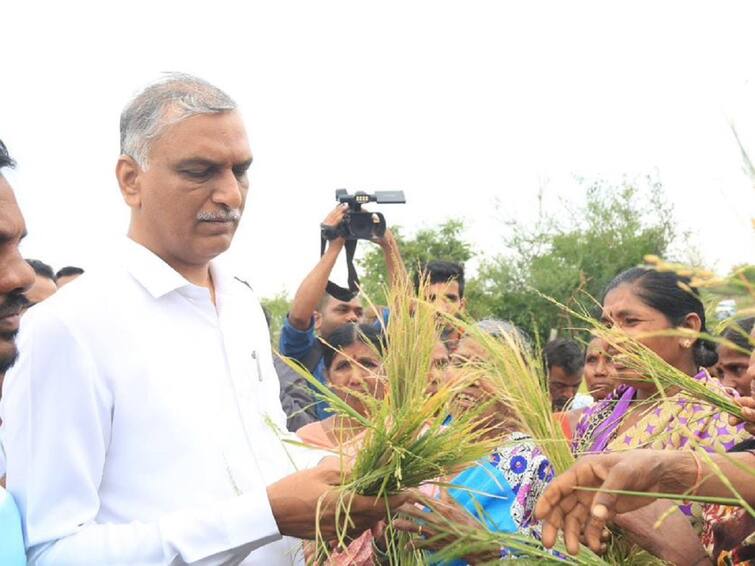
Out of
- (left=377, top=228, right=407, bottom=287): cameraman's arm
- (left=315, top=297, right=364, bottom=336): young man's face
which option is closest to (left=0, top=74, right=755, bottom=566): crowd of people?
(left=377, top=228, right=407, bottom=287): cameraman's arm

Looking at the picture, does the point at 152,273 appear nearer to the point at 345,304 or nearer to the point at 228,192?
the point at 228,192

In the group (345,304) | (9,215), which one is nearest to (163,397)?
(9,215)

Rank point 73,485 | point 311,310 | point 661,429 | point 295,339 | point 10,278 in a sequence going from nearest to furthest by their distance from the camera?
point 10,278 → point 73,485 → point 661,429 → point 311,310 → point 295,339

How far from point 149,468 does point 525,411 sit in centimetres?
91

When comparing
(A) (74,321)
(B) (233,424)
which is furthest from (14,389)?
(B) (233,424)

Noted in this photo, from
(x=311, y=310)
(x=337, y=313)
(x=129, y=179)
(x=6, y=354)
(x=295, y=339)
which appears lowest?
(x=337, y=313)

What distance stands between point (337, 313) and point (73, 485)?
4.05 metres

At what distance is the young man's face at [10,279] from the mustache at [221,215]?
0.50 m

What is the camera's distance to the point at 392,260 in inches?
142

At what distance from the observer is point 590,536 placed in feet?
6.55

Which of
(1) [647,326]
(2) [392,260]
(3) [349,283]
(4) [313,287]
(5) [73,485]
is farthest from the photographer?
(4) [313,287]

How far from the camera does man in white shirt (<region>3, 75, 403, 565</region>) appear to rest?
84.4 inches

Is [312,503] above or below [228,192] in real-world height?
below

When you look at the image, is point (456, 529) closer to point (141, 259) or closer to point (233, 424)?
point (233, 424)
